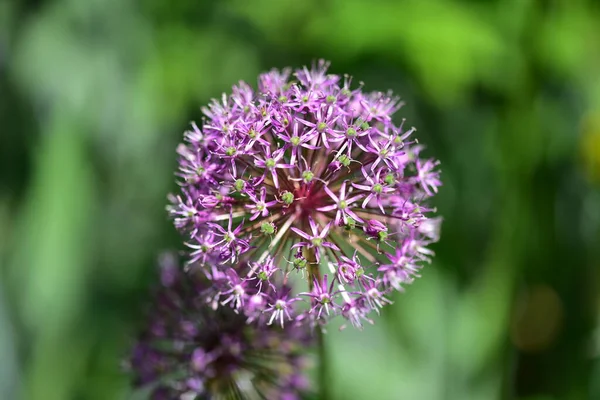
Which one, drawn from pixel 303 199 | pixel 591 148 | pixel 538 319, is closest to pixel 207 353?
pixel 303 199

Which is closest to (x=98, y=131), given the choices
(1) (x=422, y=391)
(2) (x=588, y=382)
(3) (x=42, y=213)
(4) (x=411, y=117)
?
(3) (x=42, y=213)

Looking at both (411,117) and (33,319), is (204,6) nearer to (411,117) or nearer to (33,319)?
(411,117)

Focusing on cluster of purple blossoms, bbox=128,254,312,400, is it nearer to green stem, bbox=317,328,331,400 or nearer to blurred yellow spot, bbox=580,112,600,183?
green stem, bbox=317,328,331,400

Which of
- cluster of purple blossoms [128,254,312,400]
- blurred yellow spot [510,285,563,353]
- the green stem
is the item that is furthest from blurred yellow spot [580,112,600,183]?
the green stem

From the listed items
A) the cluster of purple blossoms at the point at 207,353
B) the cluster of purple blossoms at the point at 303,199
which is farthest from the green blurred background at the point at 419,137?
the cluster of purple blossoms at the point at 303,199

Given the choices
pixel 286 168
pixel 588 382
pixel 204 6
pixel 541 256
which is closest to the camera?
pixel 286 168

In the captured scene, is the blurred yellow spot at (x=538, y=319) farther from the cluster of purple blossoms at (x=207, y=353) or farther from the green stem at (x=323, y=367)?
the green stem at (x=323, y=367)
